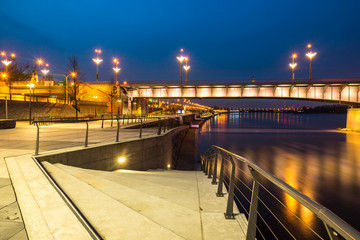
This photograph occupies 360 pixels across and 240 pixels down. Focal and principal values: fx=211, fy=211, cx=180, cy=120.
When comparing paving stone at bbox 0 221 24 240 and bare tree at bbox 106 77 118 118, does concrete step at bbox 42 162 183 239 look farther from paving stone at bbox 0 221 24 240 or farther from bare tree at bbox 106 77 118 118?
bare tree at bbox 106 77 118 118

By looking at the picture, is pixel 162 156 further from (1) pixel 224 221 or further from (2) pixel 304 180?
(2) pixel 304 180

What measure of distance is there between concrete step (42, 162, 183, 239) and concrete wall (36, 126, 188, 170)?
3.27m

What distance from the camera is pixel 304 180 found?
1839cm

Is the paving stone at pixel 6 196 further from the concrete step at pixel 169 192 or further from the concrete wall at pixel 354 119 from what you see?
the concrete wall at pixel 354 119

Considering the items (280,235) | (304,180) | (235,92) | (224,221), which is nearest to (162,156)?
(280,235)

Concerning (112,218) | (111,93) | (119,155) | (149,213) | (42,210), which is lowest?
(119,155)

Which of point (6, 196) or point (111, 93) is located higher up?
point (111, 93)

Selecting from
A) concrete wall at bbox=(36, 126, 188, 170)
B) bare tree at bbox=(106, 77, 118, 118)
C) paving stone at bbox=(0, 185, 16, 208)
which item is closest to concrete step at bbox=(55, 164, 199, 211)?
concrete wall at bbox=(36, 126, 188, 170)

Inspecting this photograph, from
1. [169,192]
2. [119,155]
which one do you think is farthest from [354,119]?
[169,192]

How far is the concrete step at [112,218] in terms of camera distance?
3084 millimetres

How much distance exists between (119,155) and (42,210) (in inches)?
272

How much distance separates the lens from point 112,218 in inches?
135

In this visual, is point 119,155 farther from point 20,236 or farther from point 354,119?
point 354,119

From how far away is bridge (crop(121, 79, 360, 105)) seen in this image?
135ft
